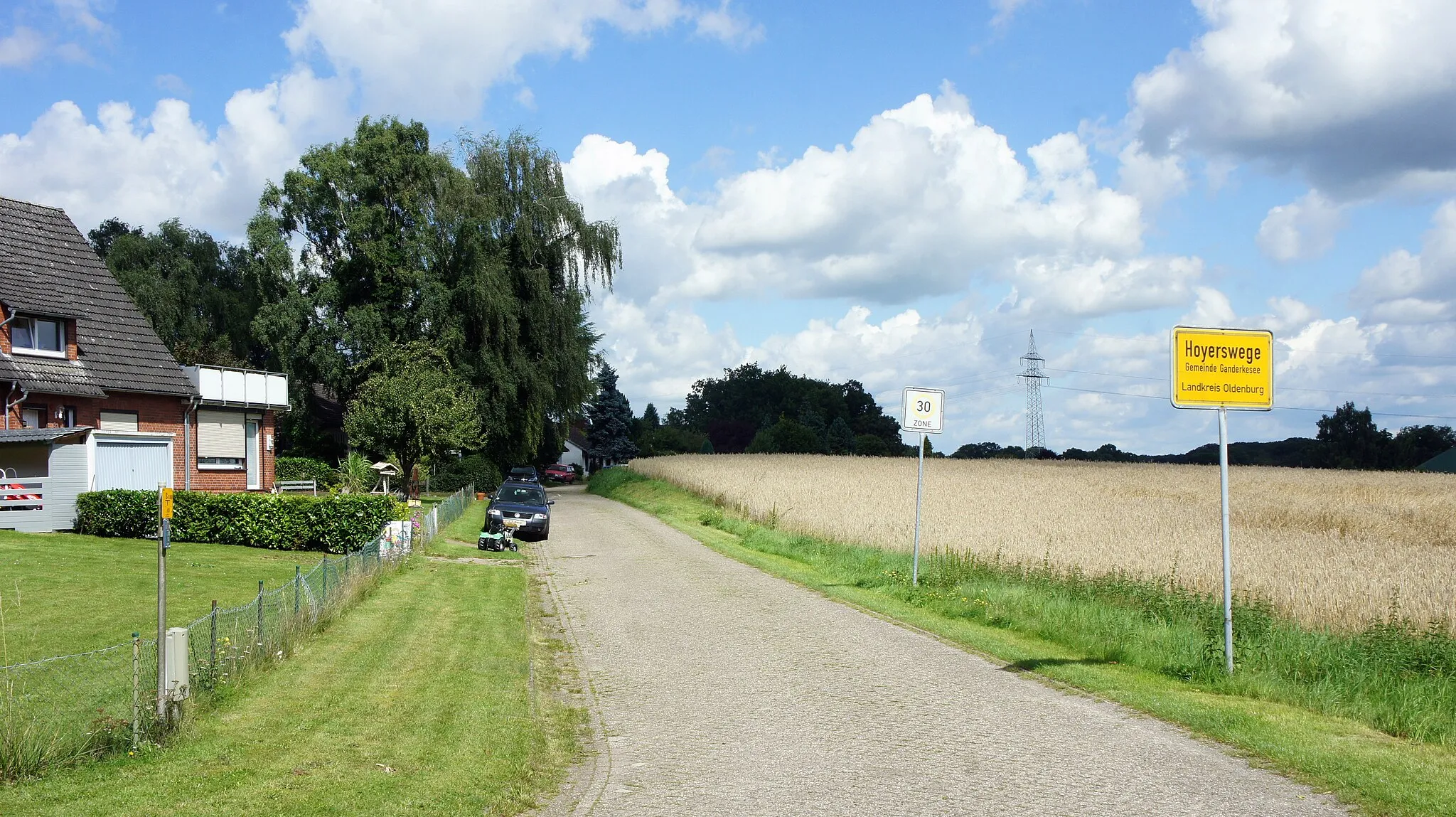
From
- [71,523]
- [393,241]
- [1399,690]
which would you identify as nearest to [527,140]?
[393,241]

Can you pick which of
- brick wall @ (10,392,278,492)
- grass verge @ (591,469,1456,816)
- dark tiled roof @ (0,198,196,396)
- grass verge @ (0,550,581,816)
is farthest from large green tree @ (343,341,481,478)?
grass verge @ (0,550,581,816)

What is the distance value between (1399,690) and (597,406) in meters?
96.5

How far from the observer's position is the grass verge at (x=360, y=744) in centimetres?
691

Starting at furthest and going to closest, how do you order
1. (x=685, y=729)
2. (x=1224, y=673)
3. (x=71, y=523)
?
(x=71, y=523) → (x=1224, y=673) → (x=685, y=729)

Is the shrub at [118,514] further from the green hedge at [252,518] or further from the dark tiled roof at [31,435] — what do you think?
the dark tiled roof at [31,435]

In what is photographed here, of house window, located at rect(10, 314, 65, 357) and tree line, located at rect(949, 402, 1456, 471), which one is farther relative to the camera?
tree line, located at rect(949, 402, 1456, 471)

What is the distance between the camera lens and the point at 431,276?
48.7m

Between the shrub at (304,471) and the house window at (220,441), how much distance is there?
8007mm

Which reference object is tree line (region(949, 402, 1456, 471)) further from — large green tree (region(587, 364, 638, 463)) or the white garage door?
the white garage door

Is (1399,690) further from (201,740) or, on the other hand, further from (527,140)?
(527,140)

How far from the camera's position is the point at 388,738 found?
848cm

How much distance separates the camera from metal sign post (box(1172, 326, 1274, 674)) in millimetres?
11594

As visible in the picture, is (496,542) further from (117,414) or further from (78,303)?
(78,303)

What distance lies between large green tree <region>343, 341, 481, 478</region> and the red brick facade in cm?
309
